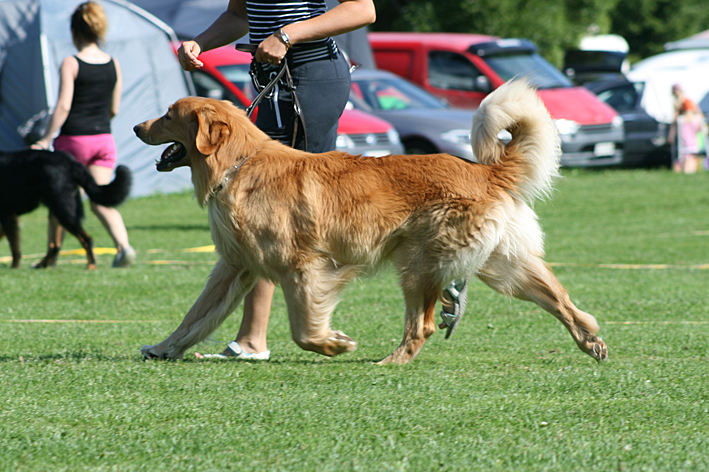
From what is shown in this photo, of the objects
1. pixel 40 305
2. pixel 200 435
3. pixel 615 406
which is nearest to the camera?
pixel 200 435

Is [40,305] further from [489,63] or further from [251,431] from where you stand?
[489,63]

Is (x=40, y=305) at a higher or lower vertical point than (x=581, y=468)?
lower

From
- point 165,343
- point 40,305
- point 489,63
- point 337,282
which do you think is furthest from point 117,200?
point 489,63

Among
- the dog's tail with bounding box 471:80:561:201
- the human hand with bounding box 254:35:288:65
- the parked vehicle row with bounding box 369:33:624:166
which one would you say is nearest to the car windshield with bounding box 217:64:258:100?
the parked vehicle row with bounding box 369:33:624:166

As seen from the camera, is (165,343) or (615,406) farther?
(165,343)

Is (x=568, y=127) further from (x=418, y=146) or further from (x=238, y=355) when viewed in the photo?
(x=238, y=355)

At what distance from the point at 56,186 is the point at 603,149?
1272 centimetres

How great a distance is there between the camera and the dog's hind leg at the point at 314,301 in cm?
389

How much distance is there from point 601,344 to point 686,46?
21.3 meters

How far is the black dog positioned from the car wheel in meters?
7.76

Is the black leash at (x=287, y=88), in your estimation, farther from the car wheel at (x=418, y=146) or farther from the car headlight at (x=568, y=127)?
the car headlight at (x=568, y=127)

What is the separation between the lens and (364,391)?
352 cm

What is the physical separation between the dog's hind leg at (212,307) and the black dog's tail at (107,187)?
12.4 feet

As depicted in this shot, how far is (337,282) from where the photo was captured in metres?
3.93
